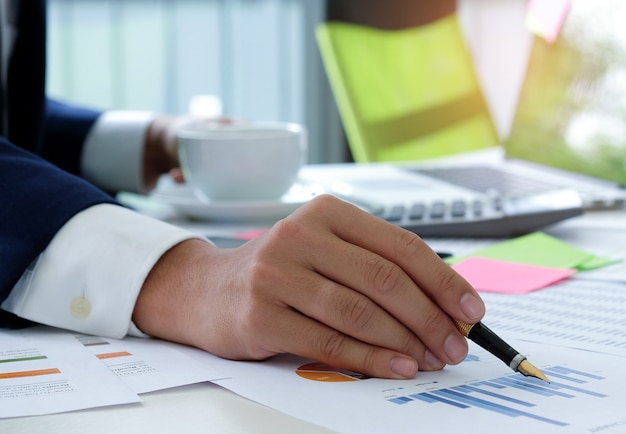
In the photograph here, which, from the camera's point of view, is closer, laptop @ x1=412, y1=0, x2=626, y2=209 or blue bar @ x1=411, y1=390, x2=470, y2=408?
blue bar @ x1=411, y1=390, x2=470, y2=408

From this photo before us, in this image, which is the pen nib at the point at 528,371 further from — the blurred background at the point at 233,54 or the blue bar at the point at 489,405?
the blurred background at the point at 233,54

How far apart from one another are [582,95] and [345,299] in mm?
818

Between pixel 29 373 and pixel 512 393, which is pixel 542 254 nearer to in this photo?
pixel 512 393

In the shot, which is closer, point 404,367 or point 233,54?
point 404,367

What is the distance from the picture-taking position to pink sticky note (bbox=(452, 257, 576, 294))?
697mm

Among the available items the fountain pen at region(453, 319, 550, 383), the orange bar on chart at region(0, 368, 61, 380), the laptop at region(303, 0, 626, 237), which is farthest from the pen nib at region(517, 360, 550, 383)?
the laptop at region(303, 0, 626, 237)

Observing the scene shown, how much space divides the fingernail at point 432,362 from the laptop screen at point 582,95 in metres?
0.73

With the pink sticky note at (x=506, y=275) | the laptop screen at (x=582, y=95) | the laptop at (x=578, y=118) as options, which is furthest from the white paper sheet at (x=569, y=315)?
the laptop screen at (x=582, y=95)

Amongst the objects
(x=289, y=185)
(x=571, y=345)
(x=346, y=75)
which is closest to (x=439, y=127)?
(x=346, y=75)

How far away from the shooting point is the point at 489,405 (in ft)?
1.38

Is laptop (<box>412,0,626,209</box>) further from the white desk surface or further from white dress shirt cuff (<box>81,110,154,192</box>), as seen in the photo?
the white desk surface

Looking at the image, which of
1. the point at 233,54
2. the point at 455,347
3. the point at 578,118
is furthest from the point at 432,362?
the point at 233,54

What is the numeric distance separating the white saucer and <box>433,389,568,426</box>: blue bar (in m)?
0.48

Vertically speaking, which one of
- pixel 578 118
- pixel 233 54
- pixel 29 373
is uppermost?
pixel 233 54
